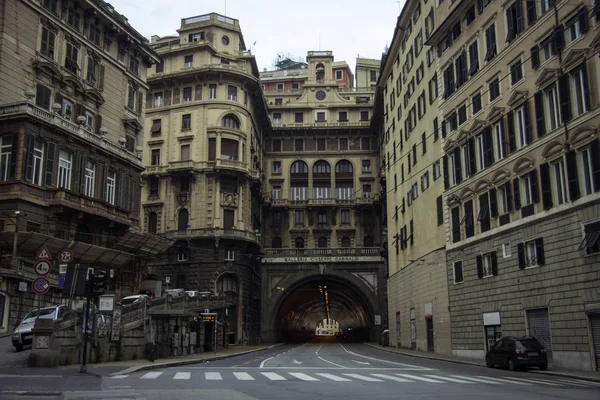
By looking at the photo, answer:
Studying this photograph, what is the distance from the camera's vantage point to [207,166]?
64.4 metres

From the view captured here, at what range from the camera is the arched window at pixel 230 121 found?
6638 centimetres

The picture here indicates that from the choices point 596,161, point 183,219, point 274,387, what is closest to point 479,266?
point 596,161

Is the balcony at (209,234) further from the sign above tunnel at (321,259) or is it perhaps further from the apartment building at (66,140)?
the apartment building at (66,140)

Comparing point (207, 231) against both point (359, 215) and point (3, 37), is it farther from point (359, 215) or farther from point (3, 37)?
point (3, 37)

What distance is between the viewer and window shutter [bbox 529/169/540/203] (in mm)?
29094

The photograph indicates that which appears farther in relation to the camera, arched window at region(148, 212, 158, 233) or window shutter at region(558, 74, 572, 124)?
arched window at region(148, 212, 158, 233)

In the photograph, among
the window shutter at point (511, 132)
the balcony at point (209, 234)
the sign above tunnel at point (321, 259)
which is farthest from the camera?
A: the sign above tunnel at point (321, 259)

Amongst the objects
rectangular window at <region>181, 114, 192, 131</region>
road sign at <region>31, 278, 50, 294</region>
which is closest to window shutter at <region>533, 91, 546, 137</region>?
road sign at <region>31, 278, 50, 294</region>

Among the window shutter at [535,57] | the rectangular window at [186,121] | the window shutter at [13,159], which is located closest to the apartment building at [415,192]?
the window shutter at [535,57]

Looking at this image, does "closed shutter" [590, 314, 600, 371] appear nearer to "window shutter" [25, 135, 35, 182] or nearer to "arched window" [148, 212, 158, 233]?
"window shutter" [25, 135, 35, 182]

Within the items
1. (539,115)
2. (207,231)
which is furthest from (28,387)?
(207,231)

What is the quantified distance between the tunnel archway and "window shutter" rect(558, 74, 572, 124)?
46315 mm

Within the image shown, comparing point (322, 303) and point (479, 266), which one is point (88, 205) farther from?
point (322, 303)

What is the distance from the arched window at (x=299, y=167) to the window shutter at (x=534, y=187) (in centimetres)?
5121
